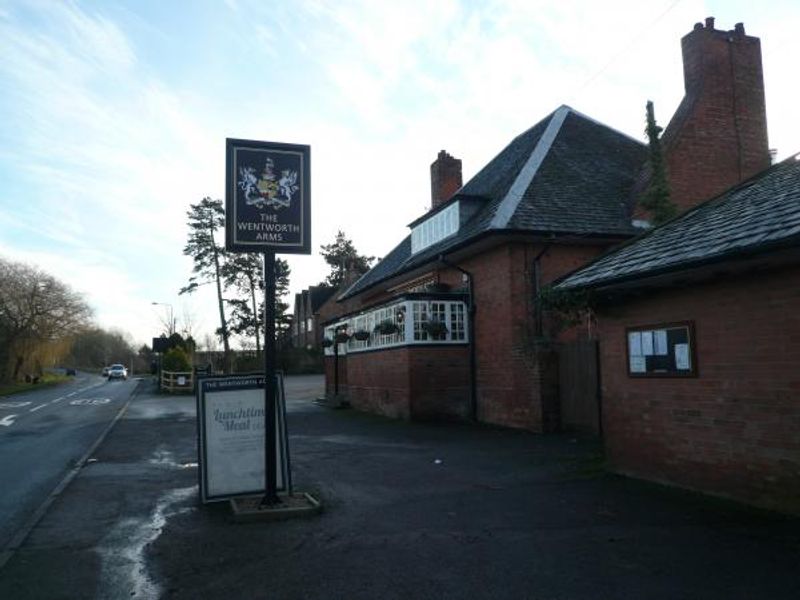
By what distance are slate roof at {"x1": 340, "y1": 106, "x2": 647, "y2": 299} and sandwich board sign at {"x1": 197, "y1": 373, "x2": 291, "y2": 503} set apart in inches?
338

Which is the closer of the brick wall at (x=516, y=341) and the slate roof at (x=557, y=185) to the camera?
the brick wall at (x=516, y=341)

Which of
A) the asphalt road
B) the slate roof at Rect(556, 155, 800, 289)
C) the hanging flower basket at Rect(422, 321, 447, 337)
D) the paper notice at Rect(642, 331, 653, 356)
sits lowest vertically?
the asphalt road

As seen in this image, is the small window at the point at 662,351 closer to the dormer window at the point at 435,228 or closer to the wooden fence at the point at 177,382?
the dormer window at the point at 435,228

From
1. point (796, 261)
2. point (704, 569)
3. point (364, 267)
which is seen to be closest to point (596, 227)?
point (796, 261)

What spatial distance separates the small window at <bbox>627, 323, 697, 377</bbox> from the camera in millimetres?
8156

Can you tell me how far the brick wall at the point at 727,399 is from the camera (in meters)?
6.88

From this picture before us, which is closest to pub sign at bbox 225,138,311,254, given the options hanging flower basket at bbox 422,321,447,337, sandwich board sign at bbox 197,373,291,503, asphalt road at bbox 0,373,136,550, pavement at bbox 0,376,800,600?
sandwich board sign at bbox 197,373,291,503

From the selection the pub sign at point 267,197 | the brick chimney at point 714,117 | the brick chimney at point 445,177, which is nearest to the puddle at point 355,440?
the pub sign at point 267,197

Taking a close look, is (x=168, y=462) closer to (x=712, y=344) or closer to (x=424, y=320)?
(x=424, y=320)

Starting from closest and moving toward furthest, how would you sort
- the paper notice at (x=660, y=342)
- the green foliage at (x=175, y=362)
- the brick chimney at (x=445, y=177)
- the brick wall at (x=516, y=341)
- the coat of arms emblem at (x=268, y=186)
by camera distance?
the coat of arms emblem at (x=268, y=186), the paper notice at (x=660, y=342), the brick wall at (x=516, y=341), the brick chimney at (x=445, y=177), the green foliage at (x=175, y=362)

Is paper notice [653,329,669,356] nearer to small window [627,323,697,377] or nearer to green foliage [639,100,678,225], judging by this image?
small window [627,323,697,377]

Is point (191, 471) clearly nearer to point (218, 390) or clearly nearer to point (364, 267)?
point (218, 390)

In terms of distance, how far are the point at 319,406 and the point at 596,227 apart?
13383mm

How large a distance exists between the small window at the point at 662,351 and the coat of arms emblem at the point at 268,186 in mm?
4810
